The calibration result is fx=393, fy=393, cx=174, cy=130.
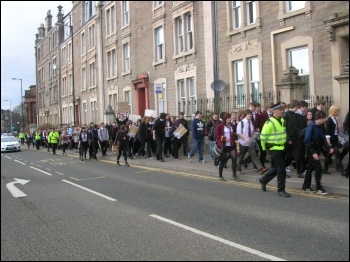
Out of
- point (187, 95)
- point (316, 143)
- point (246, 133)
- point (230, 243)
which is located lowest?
point (230, 243)

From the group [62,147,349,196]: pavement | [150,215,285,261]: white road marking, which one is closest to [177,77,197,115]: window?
[62,147,349,196]: pavement

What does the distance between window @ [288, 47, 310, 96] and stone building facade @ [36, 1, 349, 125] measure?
0.12 ft

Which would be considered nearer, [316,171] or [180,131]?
[316,171]

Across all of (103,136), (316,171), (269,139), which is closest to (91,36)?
(269,139)

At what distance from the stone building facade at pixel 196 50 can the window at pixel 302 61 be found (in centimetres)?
4

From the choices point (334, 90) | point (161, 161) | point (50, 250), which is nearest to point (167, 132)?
point (161, 161)

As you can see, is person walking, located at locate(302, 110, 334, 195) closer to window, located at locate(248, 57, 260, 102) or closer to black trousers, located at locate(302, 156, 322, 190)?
black trousers, located at locate(302, 156, 322, 190)

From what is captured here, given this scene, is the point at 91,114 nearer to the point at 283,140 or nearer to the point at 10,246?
the point at 283,140

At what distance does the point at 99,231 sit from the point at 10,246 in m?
2.66

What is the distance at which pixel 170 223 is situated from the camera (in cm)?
612

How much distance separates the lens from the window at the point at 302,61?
12824mm

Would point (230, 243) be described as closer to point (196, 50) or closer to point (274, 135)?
point (274, 135)

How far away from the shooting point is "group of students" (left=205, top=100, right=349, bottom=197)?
7773 millimetres

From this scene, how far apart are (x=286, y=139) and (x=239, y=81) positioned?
7733mm
